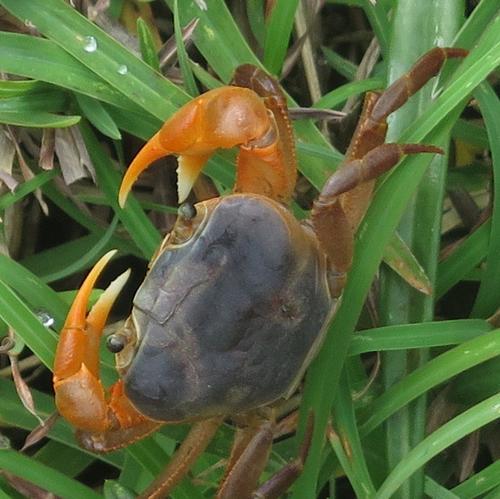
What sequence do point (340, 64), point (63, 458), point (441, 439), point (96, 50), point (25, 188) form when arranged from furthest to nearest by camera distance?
point (340, 64), point (63, 458), point (25, 188), point (96, 50), point (441, 439)

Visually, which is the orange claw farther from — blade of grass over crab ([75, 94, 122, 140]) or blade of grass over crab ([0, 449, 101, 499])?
blade of grass over crab ([75, 94, 122, 140])

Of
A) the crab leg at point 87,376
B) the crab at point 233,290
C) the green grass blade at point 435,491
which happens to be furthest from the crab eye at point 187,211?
the green grass blade at point 435,491

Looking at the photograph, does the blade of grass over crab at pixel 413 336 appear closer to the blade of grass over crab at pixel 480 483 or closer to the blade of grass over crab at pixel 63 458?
the blade of grass over crab at pixel 480 483

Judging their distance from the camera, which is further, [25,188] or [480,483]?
[25,188]

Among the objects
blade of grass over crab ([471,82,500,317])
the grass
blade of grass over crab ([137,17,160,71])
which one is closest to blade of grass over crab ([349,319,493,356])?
the grass

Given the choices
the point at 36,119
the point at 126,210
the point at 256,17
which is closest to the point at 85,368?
the point at 126,210

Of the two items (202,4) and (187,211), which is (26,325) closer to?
(187,211)

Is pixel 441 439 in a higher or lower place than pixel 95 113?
lower

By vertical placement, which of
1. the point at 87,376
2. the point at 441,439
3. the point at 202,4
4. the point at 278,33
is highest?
the point at 202,4
